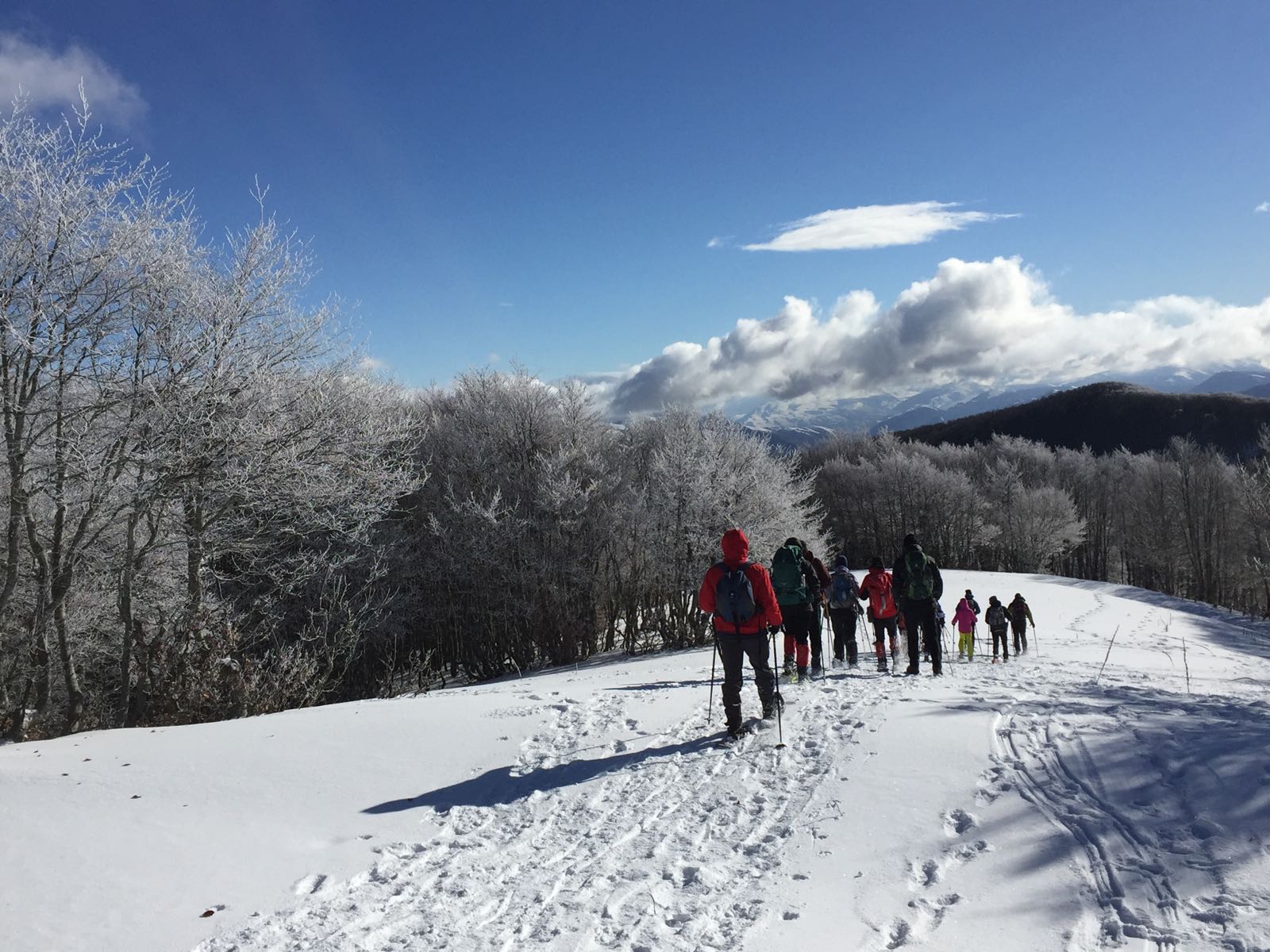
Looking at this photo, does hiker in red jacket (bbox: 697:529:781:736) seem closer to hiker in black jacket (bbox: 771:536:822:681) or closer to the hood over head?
the hood over head

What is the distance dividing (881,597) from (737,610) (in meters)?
6.58

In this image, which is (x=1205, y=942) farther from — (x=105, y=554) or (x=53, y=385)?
(x=105, y=554)

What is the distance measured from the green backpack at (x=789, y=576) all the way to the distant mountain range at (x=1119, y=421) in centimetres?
12319

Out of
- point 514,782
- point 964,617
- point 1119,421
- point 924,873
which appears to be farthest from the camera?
point 1119,421

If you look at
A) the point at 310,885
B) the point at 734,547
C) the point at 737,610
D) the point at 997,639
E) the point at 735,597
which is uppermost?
the point at 734,547

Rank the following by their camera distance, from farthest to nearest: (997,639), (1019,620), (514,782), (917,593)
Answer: (1019,620), (997,639), (917,593), (514,782)

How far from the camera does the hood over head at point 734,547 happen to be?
22.1 feet

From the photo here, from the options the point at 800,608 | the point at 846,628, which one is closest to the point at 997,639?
the point at 846,628

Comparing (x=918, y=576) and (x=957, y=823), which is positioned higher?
(x=918, y=576)

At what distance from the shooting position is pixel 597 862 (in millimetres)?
4520

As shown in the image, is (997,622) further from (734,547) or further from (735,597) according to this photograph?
(734,547)

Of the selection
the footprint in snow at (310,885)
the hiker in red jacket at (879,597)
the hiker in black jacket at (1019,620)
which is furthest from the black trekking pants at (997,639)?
the footprint in snow at (310,885)

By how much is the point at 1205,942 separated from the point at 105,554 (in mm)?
12576

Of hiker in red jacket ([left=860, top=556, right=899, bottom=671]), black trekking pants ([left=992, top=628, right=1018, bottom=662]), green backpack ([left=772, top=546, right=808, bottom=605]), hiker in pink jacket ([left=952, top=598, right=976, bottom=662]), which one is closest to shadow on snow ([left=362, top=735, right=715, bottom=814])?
green backpack ([left=772, top=546, right=808, bottom=605])
